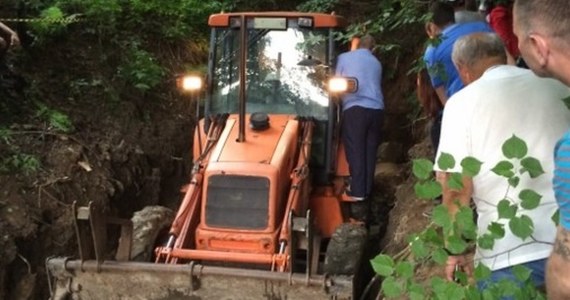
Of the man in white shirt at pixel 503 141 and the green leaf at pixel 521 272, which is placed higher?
the man in white shirt at pixel 503 141

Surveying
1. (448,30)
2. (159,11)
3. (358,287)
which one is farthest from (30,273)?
(159,11)

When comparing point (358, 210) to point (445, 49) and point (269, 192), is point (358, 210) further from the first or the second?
point (445, 49)

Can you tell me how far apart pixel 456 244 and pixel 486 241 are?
0.10 m

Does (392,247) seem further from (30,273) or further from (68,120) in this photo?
(68,120)

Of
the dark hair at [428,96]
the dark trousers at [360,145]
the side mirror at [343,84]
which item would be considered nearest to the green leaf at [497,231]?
the dark hair at [428,96]

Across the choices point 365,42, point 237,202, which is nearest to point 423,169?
point 237,202

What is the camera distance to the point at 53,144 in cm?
695

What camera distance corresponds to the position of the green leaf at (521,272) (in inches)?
89.5

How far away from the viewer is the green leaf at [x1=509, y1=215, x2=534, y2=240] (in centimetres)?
221

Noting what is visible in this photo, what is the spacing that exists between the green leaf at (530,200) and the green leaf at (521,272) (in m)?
0.22

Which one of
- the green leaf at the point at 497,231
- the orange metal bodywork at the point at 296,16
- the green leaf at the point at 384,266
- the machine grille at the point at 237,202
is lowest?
the machine grille at the point at 237,202

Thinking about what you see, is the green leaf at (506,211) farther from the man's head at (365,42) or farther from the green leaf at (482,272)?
the man's head at (365,42)

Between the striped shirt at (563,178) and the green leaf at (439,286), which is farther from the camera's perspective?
the green leaf at (439,286)

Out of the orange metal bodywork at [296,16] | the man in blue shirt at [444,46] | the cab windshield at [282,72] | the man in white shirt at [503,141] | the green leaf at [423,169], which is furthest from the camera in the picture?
the cab windshield at [282,72]
